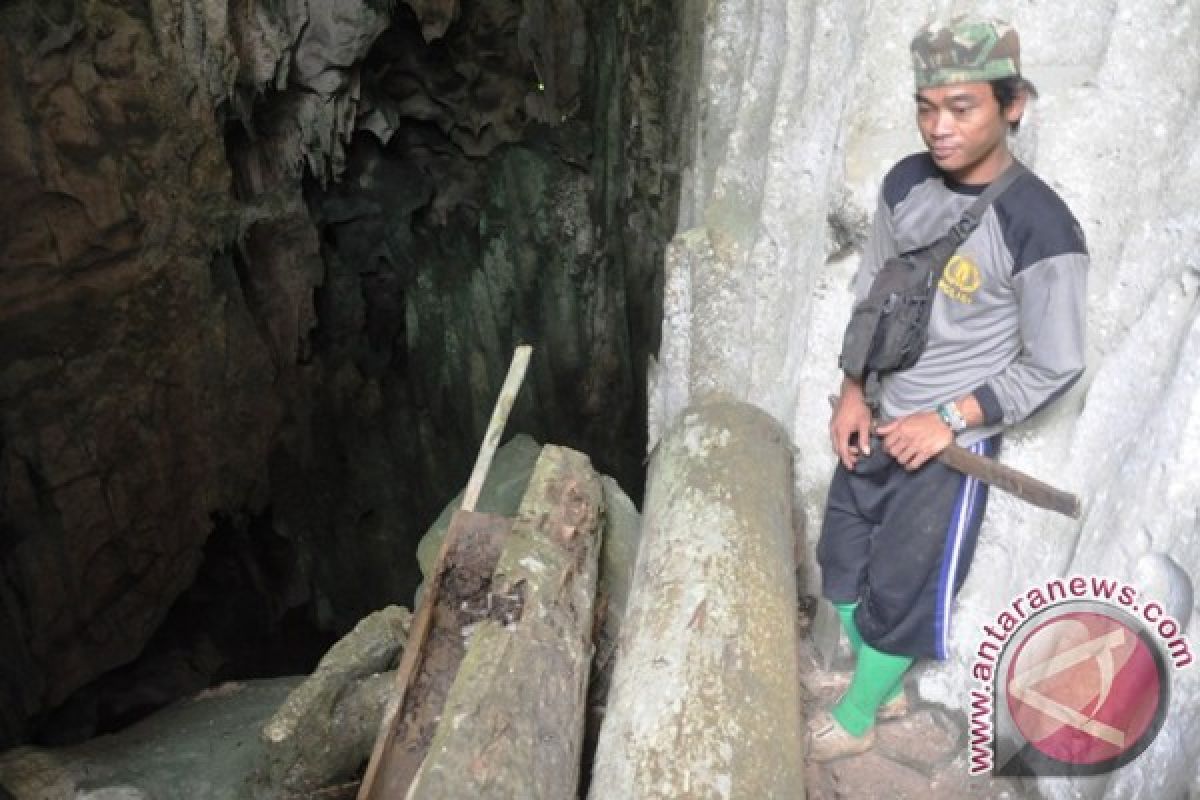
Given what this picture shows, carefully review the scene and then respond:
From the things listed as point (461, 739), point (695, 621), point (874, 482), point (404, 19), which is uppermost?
point (404, 19)

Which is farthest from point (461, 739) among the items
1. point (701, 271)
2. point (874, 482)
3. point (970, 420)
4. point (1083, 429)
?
point (701, 271)

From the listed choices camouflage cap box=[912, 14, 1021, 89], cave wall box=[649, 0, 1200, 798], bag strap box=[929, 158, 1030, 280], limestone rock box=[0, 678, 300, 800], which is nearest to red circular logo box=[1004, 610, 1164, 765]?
cave wall box=[649, 0, 1200, 798]

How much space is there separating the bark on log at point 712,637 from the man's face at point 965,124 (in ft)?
3.84

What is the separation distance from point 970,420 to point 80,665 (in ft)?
22.7

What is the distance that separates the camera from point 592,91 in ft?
25.1

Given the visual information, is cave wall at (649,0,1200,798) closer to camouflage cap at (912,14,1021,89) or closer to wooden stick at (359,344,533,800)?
camouflage cap at (912,14,1021,89)

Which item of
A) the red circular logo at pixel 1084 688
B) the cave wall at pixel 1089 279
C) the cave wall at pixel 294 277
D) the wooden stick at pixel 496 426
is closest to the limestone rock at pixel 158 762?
the cave wall at pixel 294 277

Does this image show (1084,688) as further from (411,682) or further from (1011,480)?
(411,682)

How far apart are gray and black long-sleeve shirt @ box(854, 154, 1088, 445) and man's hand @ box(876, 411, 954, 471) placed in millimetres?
69

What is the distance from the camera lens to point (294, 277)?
7.51 m

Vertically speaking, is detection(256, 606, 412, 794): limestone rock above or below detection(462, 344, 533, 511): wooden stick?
below

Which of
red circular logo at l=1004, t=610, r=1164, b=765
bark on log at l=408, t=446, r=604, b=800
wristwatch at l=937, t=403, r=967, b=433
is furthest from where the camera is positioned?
bark on log at l=408, t=446, r=604, b=800

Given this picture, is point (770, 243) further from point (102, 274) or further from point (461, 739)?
point (102, 274)

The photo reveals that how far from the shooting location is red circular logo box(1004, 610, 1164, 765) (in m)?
1.91
